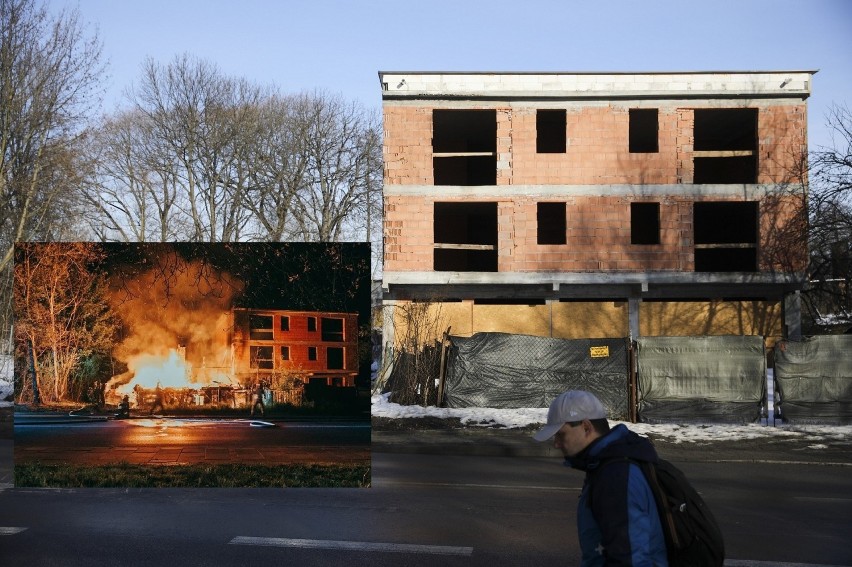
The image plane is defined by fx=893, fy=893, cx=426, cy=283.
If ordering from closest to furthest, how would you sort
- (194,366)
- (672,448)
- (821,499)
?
(194,366) < (821,499) < (672,448)

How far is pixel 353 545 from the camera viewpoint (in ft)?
26.5

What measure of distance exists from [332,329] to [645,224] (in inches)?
1303

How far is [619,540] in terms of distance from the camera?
3.13 meters

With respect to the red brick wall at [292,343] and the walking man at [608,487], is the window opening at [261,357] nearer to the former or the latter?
the red brick wall at [292,343]

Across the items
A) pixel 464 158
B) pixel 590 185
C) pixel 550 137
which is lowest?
pixel 590 185

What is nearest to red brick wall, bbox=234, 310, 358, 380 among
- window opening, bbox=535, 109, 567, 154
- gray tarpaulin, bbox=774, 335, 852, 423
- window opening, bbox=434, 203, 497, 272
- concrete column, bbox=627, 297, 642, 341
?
gray tarpaulin, bbox=774, 335, 852, 423

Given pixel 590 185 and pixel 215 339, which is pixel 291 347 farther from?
pixel 590 185

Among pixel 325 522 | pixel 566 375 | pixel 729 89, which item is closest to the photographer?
pixel 325 522

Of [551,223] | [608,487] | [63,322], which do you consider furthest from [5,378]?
[608,487]

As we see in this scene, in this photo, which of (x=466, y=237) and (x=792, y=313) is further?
(x=466, y=237)

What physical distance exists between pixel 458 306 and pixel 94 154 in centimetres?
2513

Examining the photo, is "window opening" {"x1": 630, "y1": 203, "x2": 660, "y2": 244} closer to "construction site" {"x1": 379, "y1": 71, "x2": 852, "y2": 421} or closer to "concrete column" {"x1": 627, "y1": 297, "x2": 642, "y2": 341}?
"construction site" {"x1": 379, "y1": 71, "x2": 852, "y2": 421}

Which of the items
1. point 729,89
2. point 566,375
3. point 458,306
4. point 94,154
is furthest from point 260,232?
point 566,375

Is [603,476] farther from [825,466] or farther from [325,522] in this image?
[825,466]
